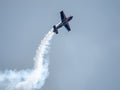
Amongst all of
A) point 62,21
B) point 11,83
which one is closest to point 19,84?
point 11,83

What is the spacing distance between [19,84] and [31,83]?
14.8 feet

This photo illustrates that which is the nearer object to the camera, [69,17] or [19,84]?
[19,84]

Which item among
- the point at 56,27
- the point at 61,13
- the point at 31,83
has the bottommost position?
the point at 31,83

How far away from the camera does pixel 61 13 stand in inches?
2343

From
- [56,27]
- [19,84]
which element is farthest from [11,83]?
[56,27]

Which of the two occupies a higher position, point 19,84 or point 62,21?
point 62,21

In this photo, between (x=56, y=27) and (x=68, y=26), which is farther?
(x=68, y=26)

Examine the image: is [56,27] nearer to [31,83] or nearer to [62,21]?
[62,21]

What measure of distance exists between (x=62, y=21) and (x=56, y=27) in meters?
4.33

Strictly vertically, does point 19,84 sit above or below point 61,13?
below

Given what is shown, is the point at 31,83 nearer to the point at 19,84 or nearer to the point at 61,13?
the point at 19,84

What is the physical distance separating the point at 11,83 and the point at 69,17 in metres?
33.6

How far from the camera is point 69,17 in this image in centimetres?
6078

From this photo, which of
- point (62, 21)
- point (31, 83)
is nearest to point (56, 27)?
point (62, 21)
